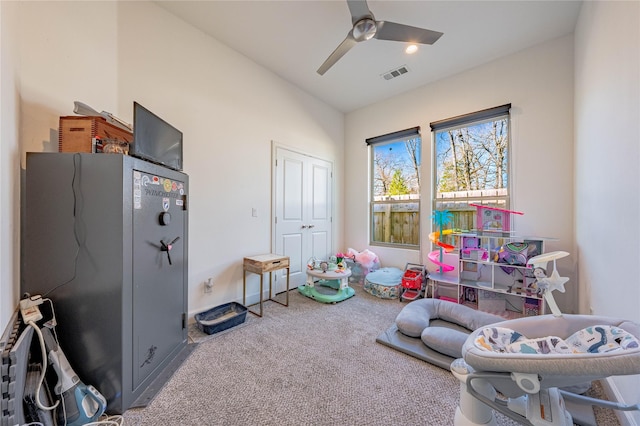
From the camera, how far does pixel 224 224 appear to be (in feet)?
9.11

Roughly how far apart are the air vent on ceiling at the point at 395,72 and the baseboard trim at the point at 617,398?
11.6 ft

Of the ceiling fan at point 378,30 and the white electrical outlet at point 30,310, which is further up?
the ceiling fan at point 378,30

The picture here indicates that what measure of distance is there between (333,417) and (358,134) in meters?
4.08

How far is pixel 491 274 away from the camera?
295 cm

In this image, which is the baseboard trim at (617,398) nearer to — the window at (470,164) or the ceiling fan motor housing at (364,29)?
the window at (470,164)

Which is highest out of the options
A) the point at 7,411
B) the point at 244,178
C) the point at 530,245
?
the point at 244,178

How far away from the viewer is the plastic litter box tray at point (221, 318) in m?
2.25

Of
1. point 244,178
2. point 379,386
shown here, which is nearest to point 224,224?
point 244,178

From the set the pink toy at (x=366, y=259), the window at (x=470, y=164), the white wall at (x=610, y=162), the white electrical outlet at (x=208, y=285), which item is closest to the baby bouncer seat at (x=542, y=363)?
the white wall at (x=610, y=162)

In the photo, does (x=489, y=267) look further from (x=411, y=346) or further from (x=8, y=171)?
(x=8, y=171)

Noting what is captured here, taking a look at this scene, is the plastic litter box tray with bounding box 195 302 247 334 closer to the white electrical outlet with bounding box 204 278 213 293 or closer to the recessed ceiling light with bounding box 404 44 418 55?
the white electrical outlet with bounding box 204 278 213 293

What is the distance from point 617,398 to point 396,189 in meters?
3.04

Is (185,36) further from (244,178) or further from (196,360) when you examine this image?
(196,360)

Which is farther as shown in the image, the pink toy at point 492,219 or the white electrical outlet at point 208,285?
the pink toy at point 492,219
